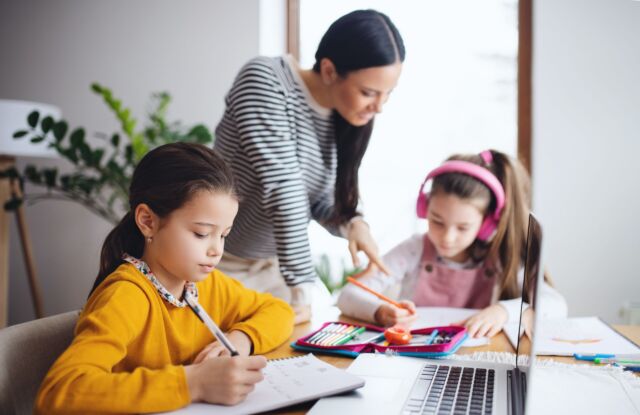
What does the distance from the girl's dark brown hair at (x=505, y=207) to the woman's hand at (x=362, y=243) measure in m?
0.29

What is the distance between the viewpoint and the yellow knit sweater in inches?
23.5

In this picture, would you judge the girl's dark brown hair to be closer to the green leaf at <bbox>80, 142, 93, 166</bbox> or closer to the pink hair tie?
the pink hair tie

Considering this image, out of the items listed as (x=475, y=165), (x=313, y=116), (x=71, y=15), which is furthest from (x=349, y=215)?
(x=71, y=15)

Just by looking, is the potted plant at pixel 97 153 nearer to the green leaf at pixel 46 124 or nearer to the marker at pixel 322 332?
the green leaf at pixel 46 124

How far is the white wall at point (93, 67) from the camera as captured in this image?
2674 mm

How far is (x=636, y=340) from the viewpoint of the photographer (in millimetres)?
1068

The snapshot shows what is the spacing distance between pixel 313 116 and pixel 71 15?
215cm

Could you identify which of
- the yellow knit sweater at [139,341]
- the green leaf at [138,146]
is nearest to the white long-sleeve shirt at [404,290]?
the yellow knit sweater at [139,341]

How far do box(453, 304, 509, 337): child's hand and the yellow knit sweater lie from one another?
14.3 inches

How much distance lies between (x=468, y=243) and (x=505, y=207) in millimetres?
146

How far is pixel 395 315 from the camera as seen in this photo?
1104mm

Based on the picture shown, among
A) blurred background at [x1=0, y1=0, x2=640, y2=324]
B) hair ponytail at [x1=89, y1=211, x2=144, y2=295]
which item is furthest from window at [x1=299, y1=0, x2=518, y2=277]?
hair ponytail at [x1=89, y1=211, x2=144, y2=295]

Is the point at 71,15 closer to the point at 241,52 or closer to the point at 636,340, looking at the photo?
the point at 241,52

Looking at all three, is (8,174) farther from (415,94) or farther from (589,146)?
(589,146)
